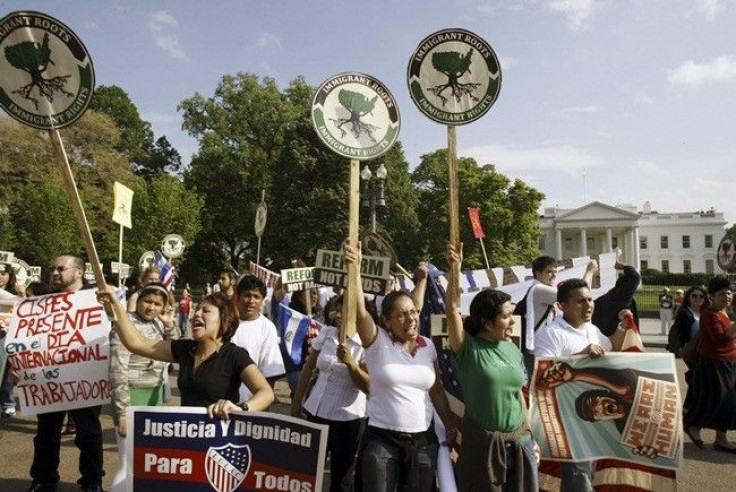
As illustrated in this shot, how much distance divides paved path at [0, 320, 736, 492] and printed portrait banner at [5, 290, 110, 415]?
0.84m

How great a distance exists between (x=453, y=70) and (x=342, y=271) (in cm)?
161

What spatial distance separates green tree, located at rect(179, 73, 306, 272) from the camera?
145 feet

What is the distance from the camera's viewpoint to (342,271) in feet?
14.9

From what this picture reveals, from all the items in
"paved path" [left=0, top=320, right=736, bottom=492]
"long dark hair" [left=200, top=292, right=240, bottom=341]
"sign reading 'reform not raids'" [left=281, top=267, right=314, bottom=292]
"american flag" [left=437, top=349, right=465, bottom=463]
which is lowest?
"paved path" [left=0, top=320, right=736, bottom=492]

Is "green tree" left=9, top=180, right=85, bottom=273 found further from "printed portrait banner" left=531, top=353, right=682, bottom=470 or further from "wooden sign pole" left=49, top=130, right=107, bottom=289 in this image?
"printed portrait banner" left=531, top=353, right=682, bottom=470

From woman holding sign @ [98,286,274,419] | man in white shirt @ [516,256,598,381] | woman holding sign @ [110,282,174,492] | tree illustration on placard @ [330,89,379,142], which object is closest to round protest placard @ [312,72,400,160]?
tree illustration on placard @ [330,89,379,142]

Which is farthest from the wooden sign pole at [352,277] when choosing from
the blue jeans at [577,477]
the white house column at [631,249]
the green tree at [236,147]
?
the white house column at [631,249]

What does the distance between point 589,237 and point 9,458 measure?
99.8 metres

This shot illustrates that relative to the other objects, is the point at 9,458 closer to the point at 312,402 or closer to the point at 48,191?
the point at 312,402

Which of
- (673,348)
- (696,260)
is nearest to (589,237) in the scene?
(696,260)

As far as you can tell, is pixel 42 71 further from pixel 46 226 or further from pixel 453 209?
pixel 46 226

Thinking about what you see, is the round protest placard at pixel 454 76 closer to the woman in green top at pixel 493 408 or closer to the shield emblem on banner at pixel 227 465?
the woman in green top at pixel 493 408

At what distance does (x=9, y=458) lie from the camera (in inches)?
247

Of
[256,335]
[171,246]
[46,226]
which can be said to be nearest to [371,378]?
[256,335]
